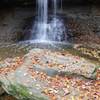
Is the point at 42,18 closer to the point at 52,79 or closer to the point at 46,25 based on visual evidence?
the point at 46,25

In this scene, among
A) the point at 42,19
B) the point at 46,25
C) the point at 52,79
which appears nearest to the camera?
the point at 52,79

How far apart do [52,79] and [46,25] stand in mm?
7261

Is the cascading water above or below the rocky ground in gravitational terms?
above

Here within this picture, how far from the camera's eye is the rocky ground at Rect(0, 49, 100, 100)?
7.13 m

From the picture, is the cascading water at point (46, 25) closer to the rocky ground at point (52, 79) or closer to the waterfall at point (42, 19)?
the waterfall at point (42, 19)

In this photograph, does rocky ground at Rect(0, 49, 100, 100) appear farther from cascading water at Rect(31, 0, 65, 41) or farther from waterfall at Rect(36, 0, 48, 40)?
waterfall at Rect(36, 0, 48, 40)

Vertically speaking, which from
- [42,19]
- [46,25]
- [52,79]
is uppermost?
[42,19]

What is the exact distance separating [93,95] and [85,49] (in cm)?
520

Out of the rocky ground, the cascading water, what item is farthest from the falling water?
the rocky ground

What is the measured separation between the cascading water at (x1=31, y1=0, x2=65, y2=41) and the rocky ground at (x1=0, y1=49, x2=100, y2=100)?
485cm

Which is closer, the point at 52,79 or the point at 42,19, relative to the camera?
the point at 52,79

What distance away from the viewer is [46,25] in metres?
14.9

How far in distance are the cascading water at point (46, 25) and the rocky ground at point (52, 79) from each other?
4.85m

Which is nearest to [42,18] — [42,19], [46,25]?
[42,19]
